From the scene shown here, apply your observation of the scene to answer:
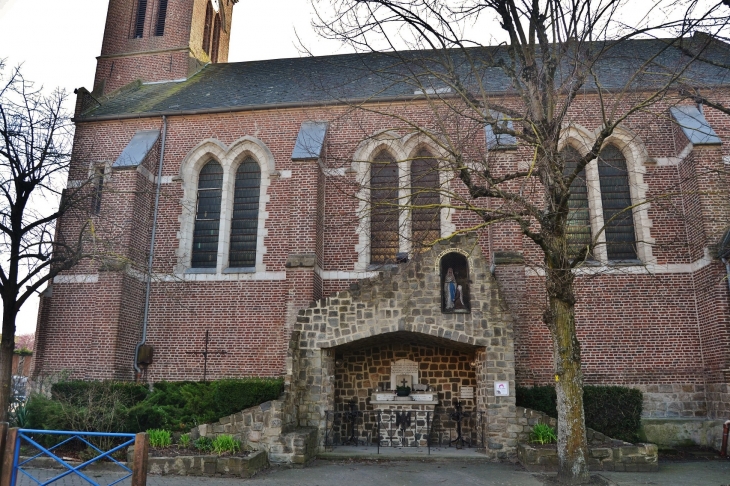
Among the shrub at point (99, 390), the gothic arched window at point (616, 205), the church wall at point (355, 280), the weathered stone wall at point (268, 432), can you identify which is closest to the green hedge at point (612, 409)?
the church wall at point (355, 280)

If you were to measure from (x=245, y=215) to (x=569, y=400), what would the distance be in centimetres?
1023

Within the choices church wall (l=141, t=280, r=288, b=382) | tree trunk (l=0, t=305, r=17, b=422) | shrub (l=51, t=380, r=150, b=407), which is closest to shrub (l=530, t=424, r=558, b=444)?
church wall (l=141, t=280, r=288, b=382)

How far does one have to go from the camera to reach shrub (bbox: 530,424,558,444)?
420 inches

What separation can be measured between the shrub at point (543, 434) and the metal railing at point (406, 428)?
1279 millimetres

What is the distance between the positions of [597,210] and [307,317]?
8.17 metres

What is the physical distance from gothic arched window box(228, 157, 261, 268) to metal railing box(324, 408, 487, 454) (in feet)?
16.8

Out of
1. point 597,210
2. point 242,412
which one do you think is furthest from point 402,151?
point 242,412

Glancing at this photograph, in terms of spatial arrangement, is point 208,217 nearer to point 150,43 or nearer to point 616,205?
point 150,43

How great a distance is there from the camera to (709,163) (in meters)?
13.3

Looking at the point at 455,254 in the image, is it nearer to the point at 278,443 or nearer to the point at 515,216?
the point at 515,216

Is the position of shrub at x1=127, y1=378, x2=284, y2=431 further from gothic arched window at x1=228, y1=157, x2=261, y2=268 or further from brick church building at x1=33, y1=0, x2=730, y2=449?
gothic arched window at x1=228, y1=157, x2=261, y2=268

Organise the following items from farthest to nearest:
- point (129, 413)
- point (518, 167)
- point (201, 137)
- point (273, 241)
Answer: point (201, 137), point (273, 241), point (518, 167), point (129, 413)

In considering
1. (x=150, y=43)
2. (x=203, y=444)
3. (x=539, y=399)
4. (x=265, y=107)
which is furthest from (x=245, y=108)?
(x=539, y=399)

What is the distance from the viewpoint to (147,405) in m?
11.8
